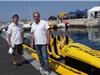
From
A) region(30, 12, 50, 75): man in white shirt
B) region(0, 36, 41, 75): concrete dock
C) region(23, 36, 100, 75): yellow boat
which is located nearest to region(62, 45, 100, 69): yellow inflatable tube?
region(23, 36, 100, 75): yellow boat

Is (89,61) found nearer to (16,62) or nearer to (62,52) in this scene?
(62,52)

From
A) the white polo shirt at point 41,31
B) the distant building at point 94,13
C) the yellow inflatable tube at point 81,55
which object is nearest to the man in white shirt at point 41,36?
the white polo shirt at point 41,31

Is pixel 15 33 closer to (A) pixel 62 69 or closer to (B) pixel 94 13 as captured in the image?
(A) pixel 62 69

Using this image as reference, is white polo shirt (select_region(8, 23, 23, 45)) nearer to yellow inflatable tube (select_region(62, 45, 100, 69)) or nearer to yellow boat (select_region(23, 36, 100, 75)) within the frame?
yellow boat (select_region(23, 36, 100, 75))

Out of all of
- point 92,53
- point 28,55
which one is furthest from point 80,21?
point 92,53

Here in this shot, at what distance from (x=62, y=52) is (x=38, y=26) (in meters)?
2.25

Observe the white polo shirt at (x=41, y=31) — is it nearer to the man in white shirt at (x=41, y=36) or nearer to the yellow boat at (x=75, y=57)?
the man in white shirt at (x=41, y=36)

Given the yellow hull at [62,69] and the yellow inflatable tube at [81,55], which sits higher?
the yellow inflatable tube at [81,55]

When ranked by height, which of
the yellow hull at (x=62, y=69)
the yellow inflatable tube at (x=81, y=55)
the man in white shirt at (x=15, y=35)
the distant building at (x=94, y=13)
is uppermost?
the man in white shirt at (x=15, y=35)

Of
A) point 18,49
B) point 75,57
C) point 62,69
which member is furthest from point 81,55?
point 18,49

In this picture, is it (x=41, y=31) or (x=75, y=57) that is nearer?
(x=41, y=31)

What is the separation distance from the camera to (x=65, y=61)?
15.1m

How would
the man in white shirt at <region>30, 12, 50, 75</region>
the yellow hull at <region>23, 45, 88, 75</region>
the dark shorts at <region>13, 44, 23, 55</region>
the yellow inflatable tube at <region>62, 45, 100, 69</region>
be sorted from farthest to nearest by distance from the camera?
the dark shorts at <region>13, 44, 23, 55</region> → the man in white shirt at <region>30, 12, 50, 75</region> → the yellow hull at <region>23, 45, 88, 75</region> → the yellow inflatable tube at <region>62, 45, 100, 69</region>

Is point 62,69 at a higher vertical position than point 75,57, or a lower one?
lower
